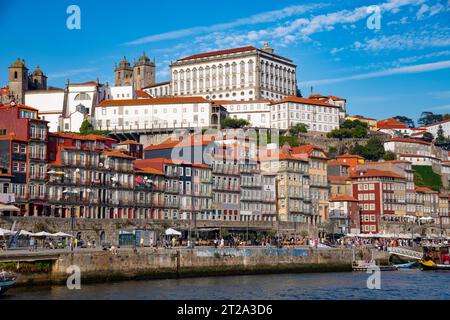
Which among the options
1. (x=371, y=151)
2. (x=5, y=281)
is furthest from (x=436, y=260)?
(x=371, y=151)

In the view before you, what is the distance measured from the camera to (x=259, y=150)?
91312 mm

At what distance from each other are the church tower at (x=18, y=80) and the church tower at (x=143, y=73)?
56.8 metres

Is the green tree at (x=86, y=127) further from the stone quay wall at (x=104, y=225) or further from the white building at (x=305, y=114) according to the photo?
the stone quay wall at (x=104, y=225)

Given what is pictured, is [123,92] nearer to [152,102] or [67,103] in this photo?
[67,103]

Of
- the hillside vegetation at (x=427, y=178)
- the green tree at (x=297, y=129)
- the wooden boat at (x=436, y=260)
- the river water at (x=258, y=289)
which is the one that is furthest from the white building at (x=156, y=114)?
the river water at (x=258, y=289)

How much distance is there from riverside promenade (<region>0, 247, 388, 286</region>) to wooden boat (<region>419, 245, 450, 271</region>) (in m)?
6.37

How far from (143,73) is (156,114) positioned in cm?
7092

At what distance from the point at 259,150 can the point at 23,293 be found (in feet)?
188

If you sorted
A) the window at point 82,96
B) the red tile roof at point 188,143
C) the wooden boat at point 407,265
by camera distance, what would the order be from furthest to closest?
the window at point 82,96
the red tile roof at point 188,143
the wooden boat at point 407,265

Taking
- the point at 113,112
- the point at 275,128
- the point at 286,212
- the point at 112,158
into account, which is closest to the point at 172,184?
the point at 112,158

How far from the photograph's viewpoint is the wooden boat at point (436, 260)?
65000 mm

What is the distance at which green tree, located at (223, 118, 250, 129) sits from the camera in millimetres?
129000

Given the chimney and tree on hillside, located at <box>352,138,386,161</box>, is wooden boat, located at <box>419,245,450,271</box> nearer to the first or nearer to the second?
tree on hillside, located at <box>352,138,386,161</box>
